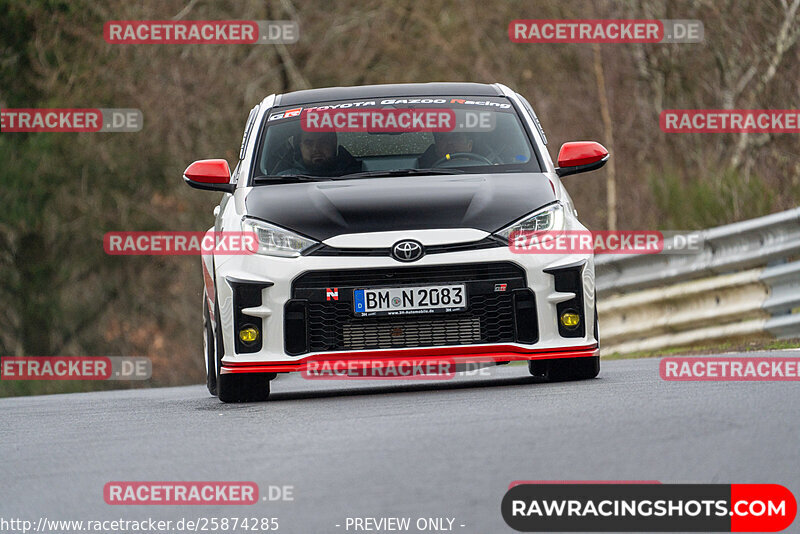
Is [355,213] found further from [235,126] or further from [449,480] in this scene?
[235,126]

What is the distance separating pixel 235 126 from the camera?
30312mm

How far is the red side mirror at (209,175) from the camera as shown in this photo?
31.2 feet

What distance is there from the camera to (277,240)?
8.54 metres

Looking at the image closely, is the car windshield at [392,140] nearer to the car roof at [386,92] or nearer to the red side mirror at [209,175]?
the car roof at [386,92]

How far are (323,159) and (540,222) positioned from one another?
5.15ft

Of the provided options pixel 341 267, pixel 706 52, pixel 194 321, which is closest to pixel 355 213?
pixel 341 267

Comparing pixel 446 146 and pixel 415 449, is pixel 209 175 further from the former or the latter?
pixel 415 449

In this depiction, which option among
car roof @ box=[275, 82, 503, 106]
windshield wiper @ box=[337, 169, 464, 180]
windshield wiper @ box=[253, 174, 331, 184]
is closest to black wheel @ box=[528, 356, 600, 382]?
windshield wiper @ box=[337, 169, 464, 180]

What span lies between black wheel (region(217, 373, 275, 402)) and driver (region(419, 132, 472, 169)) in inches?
65.7

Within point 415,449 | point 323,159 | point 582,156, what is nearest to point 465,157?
point 582,156

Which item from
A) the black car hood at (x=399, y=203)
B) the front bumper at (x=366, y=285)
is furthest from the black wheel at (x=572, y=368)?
the black car hood at (x=399, y=203)

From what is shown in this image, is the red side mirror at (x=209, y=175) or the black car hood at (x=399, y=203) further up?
the red side mirror at (x=209, y=175)

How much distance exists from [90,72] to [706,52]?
39.2 feet

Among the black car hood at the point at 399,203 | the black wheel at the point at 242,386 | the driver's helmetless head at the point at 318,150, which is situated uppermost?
the driver's helmetless head at the point at 318,150
